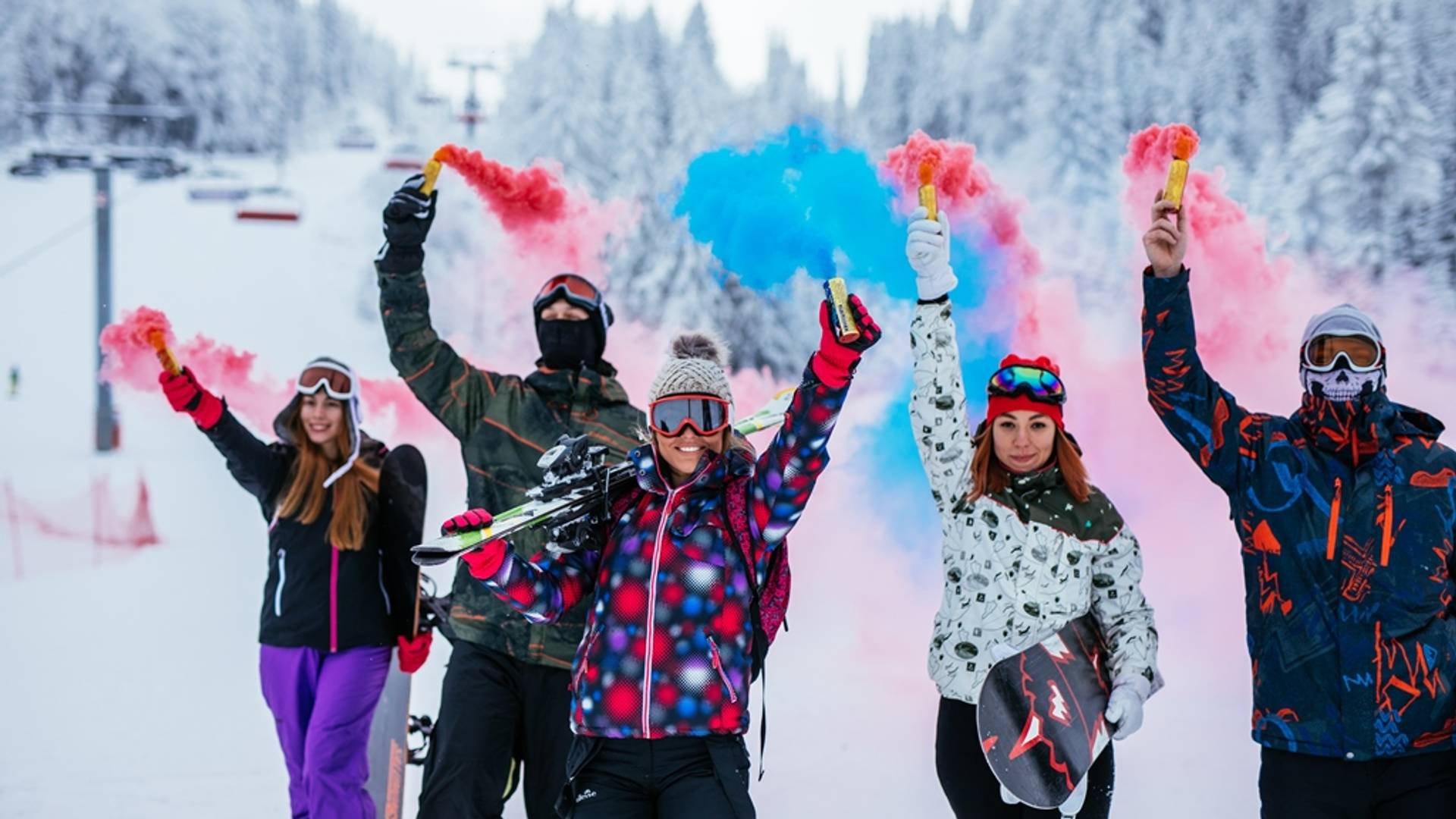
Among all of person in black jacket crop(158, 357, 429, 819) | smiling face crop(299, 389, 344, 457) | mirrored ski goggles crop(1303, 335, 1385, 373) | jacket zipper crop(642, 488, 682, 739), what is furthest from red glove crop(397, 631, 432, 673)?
mirrored ski goggles crop(1303, 335, 1385, 373)

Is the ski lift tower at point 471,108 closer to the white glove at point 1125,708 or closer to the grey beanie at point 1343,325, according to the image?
the grey beanie at point 1343,325

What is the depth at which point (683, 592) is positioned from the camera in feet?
9.54

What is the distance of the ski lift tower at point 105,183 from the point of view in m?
15.2

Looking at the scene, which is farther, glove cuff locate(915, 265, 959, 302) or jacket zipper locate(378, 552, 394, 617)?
jacket zipper locate(378, 552, 394, 617)

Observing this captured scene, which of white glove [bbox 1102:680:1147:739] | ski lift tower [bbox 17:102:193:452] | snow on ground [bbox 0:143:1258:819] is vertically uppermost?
ski lift tower [bbox 17:102:193:452]

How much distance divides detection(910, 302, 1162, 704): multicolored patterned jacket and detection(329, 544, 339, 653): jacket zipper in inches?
84.7

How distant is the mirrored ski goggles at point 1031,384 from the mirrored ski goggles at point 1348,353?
635 mm

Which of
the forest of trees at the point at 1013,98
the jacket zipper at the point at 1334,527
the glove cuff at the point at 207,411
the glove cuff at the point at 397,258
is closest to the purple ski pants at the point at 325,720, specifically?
the glove cuff at the point at 207,411

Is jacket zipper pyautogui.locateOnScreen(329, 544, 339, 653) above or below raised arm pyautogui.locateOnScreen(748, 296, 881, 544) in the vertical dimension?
below

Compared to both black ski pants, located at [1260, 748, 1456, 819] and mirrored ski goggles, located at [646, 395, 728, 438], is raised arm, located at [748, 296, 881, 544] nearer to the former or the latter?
mirrored ski goggles, located at [646, 395, 728, 438]

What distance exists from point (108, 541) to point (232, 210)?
20353mm

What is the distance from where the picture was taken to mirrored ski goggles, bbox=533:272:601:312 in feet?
13.7

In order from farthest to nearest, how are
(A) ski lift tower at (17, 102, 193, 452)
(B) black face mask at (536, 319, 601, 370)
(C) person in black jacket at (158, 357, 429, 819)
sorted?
1. (A) ski lift tower at (17, 102, 193, 452)
2. (C) person in black jacket at (158, 357, 429, 819)
3. (B) black face mask at (536, 319, 601, 370)

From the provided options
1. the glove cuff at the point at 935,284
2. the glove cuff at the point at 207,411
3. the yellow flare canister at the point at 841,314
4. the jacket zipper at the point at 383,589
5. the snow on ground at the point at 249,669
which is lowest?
the snow on ground at the point at 249,669
